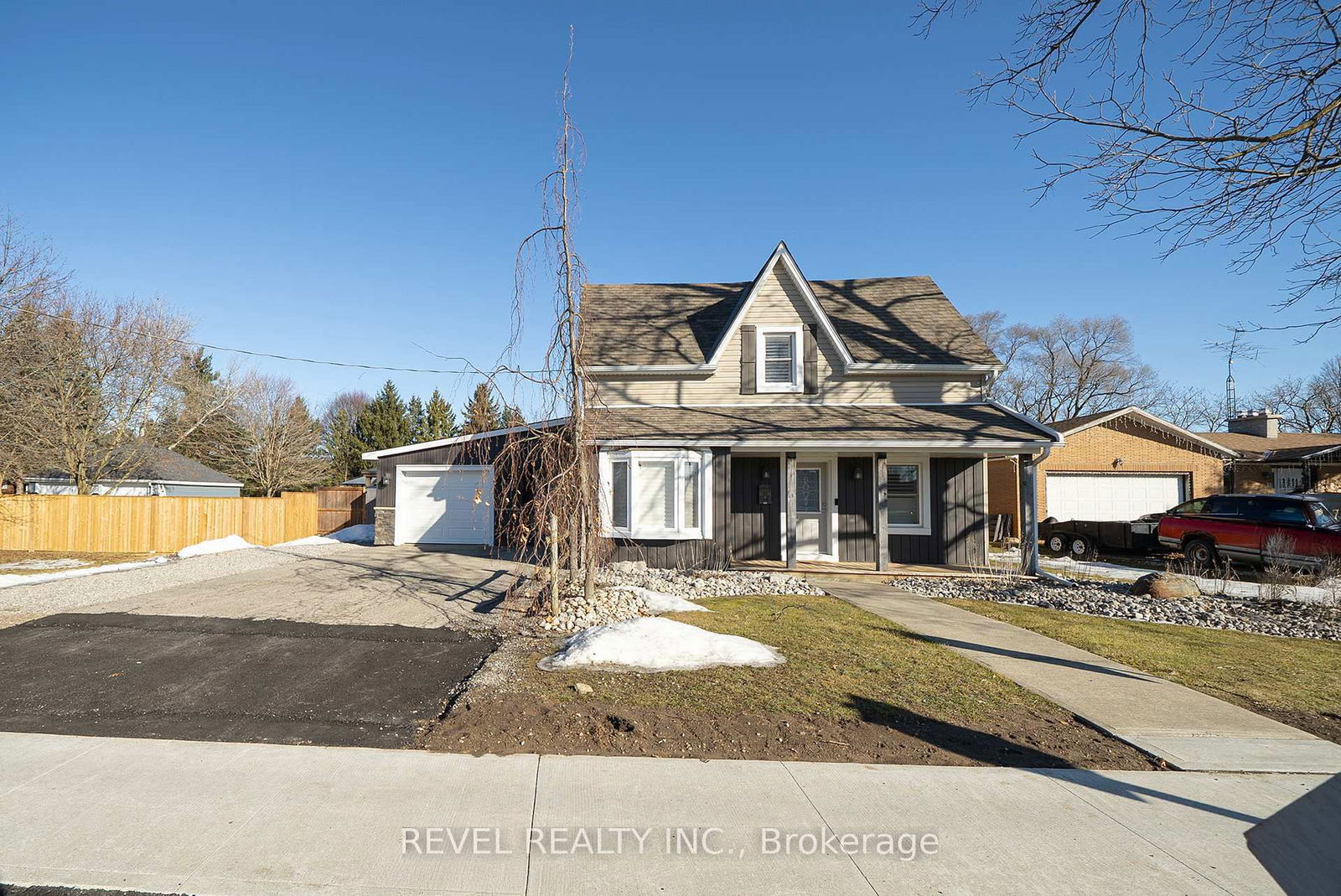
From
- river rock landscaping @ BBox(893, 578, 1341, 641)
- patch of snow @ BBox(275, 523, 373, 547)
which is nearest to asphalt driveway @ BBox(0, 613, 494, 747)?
river rock landscaping @ BBox(893, 578, 1341, 641)

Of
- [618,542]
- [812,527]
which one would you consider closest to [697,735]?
[618,542]

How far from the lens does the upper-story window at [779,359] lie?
1499 centimetres

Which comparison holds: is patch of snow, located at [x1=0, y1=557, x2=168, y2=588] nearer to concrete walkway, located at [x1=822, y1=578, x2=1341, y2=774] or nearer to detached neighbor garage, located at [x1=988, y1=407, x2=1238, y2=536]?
concrete walkway, located at [x1=822, y1=578, x2=1341, y2=774]

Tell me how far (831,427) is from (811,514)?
2181 mm

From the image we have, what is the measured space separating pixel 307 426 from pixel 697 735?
3679 cm

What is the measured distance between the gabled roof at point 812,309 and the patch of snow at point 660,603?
21.8ft

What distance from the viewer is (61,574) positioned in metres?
12.2

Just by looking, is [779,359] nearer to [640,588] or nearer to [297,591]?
[640,588]

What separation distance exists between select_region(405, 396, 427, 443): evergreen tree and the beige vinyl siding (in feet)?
103

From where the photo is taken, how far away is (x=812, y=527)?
14430 mm

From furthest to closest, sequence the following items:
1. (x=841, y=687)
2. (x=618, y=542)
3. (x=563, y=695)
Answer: (x=618, y=542) < (x=841, y=687) < (x=563, y=695)

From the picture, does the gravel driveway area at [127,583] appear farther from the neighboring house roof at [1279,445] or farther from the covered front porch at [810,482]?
the neighboring house roof at [1279,445]

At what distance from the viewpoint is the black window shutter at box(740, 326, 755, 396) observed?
49.5ft

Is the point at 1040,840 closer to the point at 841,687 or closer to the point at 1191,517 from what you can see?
the point at 841,687
